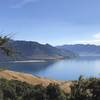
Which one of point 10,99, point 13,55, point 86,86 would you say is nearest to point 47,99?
point 10,99

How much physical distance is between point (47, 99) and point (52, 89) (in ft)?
11.5

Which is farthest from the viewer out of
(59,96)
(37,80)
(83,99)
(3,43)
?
(37,80)

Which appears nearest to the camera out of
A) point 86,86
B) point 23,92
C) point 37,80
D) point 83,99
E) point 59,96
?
point 83,99

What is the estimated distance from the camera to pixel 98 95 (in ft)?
129

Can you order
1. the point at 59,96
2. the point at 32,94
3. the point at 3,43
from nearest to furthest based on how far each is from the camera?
1. the point at 3,43
2. the point at 59,96
3. the point at 32,94

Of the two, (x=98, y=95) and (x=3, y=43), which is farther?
(x=98, y=95)

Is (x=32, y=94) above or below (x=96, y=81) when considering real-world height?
below

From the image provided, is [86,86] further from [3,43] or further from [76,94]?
[3,43]

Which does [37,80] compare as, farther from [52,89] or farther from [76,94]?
[76,94]

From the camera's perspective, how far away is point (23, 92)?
201ft

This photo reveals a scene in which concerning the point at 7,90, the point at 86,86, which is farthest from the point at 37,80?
the point at 86,86

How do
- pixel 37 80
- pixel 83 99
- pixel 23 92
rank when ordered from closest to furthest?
pixel 83 99 < pixel 23 92 < pixel 37 80

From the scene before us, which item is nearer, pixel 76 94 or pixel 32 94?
pixel 76 94

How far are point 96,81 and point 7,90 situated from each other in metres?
19.8
